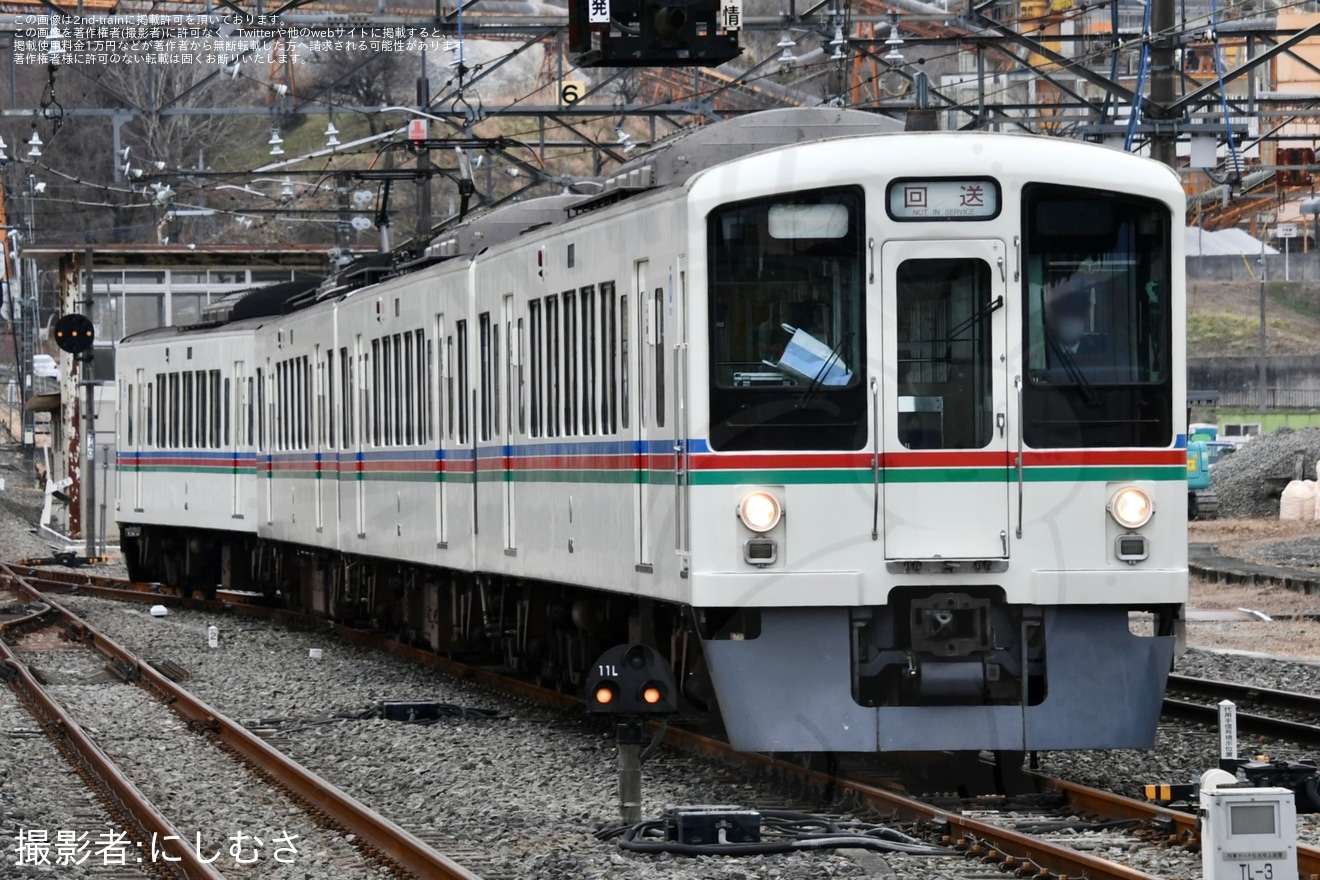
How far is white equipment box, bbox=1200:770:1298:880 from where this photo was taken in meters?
6.99

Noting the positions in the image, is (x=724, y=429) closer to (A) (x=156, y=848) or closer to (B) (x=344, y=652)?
(A) (x=156, y=848)

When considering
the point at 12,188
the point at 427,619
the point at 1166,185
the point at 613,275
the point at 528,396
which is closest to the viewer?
the point at 1166,185

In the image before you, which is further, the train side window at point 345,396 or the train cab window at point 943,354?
the train side window at point 345,396

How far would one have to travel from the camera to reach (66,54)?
2462 centimetres

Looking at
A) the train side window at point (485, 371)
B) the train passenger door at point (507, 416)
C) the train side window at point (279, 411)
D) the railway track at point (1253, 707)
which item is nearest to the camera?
the railway track at point (1253, 707)

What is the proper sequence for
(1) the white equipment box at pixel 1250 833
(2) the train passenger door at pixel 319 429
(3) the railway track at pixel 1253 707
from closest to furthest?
(1) the white equipment box at pixel 1250 833
(3) the railway track at pixel 1253 707
(2) the train passenger door at pixel 319 429

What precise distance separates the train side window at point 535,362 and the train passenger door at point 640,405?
78.4 inches

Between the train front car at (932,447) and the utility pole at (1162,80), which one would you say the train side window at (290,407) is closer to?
the utility pole at (1162,80)

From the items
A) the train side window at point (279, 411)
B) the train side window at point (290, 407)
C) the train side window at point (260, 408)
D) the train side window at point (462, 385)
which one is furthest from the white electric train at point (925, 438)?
the train side window at point (260, 408)

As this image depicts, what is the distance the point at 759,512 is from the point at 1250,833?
3.33 metres

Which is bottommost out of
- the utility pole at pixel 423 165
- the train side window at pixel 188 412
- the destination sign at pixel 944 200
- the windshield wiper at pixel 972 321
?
the train side window at pixel 188 412

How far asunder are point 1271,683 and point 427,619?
626 cm

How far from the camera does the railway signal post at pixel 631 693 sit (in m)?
9.20

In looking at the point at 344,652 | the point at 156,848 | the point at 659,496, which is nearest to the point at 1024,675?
the point at 659,496
